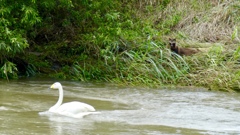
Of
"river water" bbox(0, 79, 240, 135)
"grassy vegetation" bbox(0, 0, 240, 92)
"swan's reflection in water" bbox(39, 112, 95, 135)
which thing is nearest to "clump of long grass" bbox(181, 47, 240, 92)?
"grassy vegetation" bbox(0, 0, 240, 92)

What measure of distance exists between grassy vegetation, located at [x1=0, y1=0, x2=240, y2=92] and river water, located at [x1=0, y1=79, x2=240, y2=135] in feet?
2.15

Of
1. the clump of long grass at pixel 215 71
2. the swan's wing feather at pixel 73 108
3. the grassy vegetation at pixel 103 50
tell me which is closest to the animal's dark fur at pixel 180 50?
the grassy vegetation at pixel 103 50

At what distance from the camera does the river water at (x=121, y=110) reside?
25.3ft

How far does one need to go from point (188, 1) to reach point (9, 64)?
7.96 meters

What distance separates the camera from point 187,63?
14.3 metres

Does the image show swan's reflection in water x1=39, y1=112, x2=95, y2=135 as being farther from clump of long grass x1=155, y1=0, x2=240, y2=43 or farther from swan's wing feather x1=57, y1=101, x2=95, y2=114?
clump of long grass x1=155, y1=0, x2=240, y2=43

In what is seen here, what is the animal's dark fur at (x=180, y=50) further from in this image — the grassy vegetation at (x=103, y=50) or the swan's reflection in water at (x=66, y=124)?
the swan's reflection in water at (x=66, y=124)

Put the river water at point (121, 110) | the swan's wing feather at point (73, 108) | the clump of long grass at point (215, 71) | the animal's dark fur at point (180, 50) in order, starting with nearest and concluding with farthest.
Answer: the river water at point (121, 110) < the swan's wing feather at point (73, 108) < the clump of long grass at point (215, 71) < the animal's dark fur at point (180, 50)

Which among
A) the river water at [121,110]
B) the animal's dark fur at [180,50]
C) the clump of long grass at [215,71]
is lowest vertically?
the river water at [121,110]

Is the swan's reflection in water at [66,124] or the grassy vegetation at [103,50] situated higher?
the grassy vegetation at [103,50]

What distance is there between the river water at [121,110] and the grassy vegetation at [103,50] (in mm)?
655

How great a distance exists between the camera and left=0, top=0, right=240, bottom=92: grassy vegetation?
13091mm

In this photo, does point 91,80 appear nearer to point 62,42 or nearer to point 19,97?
point 62,42

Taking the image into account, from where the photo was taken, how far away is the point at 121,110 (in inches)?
376
